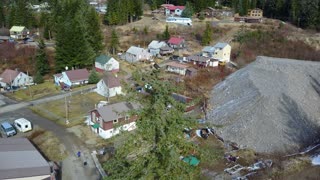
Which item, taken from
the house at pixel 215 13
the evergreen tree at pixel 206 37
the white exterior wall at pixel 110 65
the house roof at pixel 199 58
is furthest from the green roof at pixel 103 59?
the house at pixel 215 13

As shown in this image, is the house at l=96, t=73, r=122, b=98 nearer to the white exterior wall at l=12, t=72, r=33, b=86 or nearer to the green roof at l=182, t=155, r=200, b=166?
the white exterior wall at l=12, t=72, r=33, b=86

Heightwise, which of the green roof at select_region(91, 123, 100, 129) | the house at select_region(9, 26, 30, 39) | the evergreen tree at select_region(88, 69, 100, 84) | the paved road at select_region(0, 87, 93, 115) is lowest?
the paved road at select_region(0, 87, 93, 115)

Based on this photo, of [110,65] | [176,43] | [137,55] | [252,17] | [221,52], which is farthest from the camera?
[252,17]

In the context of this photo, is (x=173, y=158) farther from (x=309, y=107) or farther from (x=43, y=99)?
(x=43, y=99)

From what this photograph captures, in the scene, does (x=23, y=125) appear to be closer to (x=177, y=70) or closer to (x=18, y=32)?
(x=177, y=70)

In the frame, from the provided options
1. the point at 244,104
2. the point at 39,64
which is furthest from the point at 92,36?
the point at 244,104

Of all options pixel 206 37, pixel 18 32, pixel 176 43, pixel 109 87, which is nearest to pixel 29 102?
pixel 109 87

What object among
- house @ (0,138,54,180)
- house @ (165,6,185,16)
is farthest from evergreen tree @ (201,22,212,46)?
house @ (0,138,54,180)
